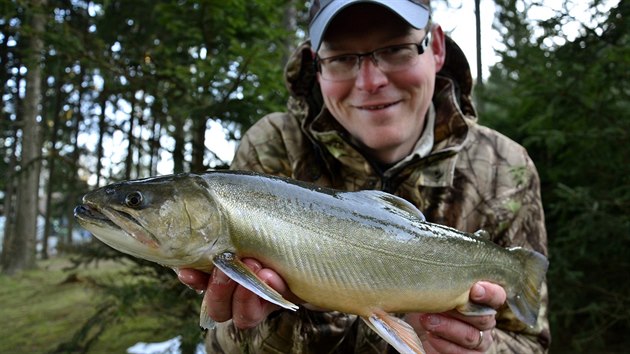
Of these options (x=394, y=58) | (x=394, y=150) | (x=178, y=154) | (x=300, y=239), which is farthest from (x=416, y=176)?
(x=178, y=154)

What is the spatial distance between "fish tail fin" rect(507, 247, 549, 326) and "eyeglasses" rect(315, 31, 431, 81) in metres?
1.21

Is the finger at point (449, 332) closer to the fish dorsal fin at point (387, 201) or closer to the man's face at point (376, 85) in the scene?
the fish dorsal fin at point (387, 201)

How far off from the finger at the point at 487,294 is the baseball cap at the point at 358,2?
57.5 inches

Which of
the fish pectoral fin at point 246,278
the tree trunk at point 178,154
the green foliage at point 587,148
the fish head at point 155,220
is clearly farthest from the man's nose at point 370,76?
the green foliage at point 587,148

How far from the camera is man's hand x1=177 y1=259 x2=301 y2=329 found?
2059 mm

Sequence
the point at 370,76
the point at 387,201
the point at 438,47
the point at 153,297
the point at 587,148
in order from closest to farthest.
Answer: the point at 387,201
the point at 370,76
the point at 438,47
the point at 153,297
the point at 587,148

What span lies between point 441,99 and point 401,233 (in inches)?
58.4

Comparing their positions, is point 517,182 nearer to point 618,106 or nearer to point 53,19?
point 618,106

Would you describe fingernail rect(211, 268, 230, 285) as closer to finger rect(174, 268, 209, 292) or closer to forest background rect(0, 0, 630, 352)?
finger rect(174, 268, 209, 292)

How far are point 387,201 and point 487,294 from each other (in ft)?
2.15

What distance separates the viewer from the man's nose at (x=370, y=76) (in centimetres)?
285

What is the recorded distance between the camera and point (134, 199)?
1.99m

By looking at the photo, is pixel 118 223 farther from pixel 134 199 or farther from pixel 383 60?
pixel 383 60

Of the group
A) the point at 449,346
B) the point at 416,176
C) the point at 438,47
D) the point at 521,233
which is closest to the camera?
the point at 449,346
